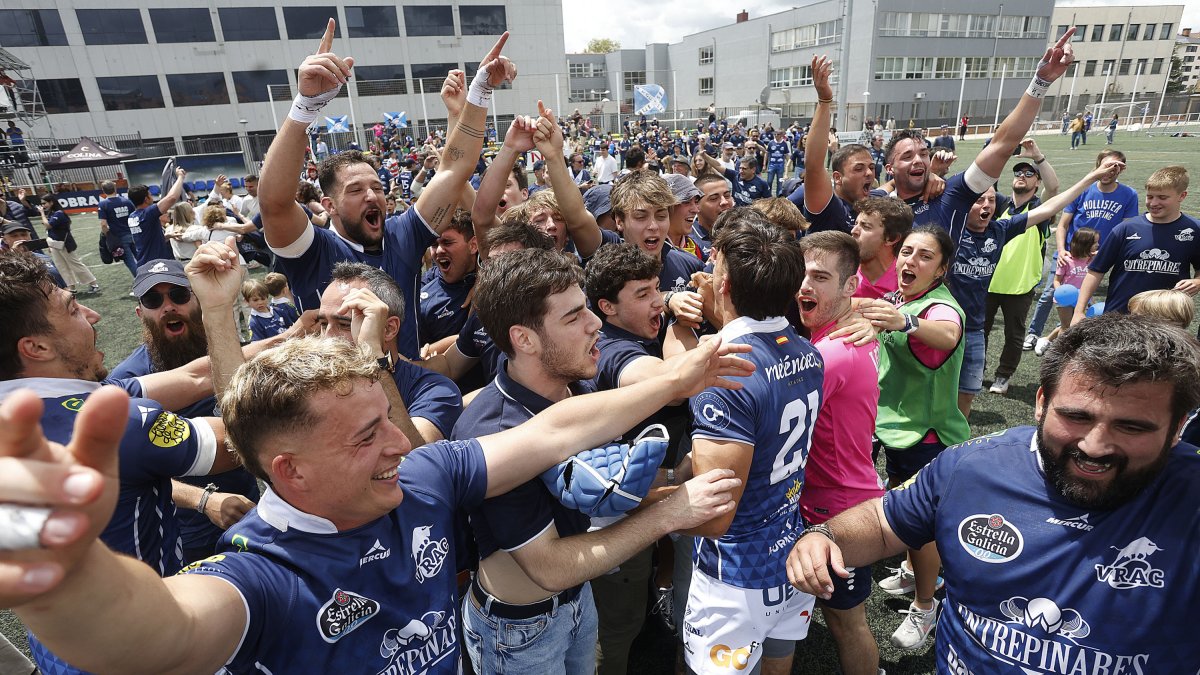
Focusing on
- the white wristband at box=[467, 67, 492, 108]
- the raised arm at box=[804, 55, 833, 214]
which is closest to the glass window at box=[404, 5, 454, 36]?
the raised arm at box=[804, 55, 833, 214]

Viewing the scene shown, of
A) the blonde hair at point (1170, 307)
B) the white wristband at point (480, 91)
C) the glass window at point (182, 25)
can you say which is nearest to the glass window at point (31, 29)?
the glass window at point (182, 25)

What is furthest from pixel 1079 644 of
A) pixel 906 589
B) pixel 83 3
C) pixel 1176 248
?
pixel 83 3

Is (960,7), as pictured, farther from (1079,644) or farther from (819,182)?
(1079,644)

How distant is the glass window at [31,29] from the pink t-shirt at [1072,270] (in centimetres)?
5354

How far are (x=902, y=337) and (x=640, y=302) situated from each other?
1830 millimetres

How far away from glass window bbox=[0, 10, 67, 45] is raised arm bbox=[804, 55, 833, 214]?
169 feet

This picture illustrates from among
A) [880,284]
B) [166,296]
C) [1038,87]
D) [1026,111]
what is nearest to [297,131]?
[166,296]

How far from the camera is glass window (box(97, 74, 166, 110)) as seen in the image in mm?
38625

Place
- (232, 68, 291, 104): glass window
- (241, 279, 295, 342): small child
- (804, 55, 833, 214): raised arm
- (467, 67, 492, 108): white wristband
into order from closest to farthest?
(467, 67, 492, 108): white wristband
(804, 55, 833, 214): raised arm
(241, 279, 295, 342): small child
(232, 68, 291, 104): glass window

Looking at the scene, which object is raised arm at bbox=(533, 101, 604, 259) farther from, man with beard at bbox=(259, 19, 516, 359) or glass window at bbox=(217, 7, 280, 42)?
glass window at bbox=(217, 7, 280, 42)

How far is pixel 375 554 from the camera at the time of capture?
5.58 feet

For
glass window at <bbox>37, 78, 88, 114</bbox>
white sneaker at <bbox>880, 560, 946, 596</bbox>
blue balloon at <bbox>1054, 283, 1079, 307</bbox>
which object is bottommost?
white sneaker at <bbox>880, 560, 946, 596</bbox>

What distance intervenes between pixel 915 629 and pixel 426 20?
52.0 m

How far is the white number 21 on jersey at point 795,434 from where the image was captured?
2.50m
